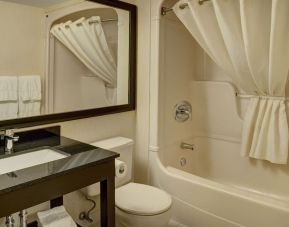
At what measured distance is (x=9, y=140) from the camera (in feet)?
5.21

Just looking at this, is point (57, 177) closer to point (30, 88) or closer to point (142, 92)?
point (30, 88)

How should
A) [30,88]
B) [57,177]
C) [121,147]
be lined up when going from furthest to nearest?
1. [121,147]
2. [30,88]
3. [57,177]

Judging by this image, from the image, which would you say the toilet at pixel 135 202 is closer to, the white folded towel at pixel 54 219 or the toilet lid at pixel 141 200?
the toilet lid at pixel 141 200

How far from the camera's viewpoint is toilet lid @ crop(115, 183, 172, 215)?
1.84 m

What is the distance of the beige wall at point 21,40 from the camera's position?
1.63m

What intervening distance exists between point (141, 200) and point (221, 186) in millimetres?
589

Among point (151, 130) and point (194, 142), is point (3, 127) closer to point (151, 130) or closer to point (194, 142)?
point (151, 130)

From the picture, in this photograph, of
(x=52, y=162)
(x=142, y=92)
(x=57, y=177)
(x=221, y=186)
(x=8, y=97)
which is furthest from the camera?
(x=142, y=92)

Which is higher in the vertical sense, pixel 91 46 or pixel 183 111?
pixel 91 46

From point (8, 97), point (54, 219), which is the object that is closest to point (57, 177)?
point (54, 219)

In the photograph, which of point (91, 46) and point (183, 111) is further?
point (183, 111)

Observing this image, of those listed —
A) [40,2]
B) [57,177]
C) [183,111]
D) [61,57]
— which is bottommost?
[57,177]

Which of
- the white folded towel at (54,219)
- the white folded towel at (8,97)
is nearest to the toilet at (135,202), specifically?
the white folded towel at (54,219)

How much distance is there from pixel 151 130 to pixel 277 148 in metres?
1.05
